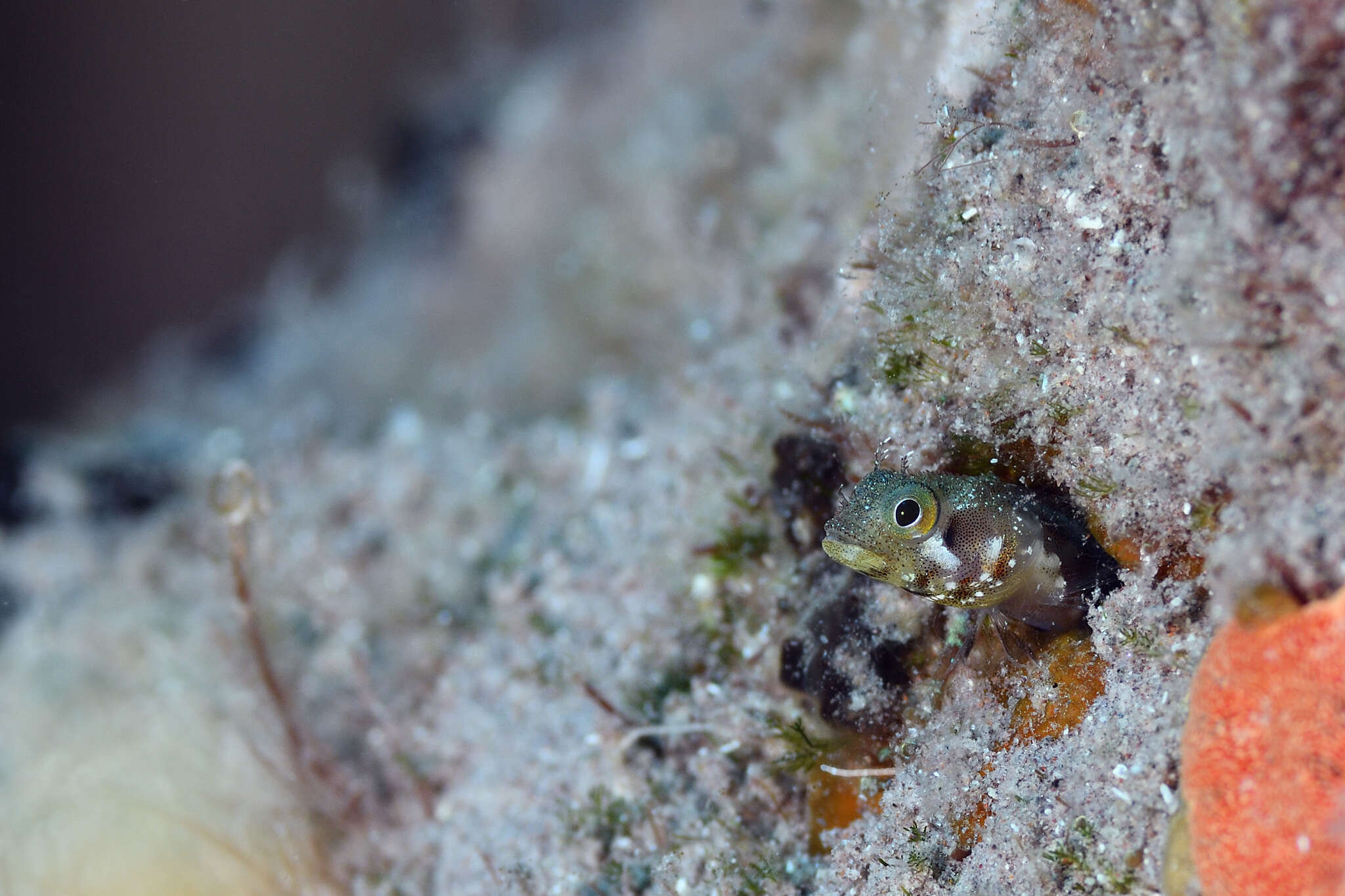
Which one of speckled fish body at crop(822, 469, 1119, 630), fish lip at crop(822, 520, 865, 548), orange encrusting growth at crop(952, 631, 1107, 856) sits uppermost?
fish lip at crop(822, 520, 865, 548)

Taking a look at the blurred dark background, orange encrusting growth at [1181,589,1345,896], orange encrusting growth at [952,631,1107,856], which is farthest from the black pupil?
the blurred dark background

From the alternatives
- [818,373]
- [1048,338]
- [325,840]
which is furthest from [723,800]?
[325,840]

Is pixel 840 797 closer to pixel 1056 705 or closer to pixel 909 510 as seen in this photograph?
pixel 1056 705

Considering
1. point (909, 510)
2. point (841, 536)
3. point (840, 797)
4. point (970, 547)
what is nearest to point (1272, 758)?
point (970, 547)

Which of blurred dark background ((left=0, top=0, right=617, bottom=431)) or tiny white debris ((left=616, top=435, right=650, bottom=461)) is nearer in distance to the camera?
tiny white debris ((left=616, top=435, right=650, bottom=461))

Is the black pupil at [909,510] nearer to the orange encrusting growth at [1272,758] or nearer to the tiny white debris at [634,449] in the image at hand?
the orange encrusting growth at [1272,758]

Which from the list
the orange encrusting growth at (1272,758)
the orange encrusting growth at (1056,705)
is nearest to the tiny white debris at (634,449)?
the orange encrusting growth at (1056,705)

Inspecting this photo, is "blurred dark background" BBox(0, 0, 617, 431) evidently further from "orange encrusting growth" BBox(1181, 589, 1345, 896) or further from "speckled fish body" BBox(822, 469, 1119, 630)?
"orange encrusting growth" BBox(1181, 589, 1345, 896)
